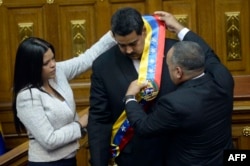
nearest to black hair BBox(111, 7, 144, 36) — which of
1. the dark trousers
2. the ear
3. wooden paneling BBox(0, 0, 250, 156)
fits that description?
the ear

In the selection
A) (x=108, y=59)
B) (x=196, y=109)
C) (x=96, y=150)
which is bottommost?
(x=96, y=150)

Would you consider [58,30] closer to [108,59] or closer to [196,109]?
[108,59]

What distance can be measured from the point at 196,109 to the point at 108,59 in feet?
1.79

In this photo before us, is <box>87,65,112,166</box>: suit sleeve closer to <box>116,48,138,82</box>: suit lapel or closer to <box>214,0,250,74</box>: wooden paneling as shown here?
<box>116,48,138,82</box>: suit lapel

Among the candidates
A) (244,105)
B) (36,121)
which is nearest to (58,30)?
(244,105)

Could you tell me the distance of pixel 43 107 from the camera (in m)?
3.22

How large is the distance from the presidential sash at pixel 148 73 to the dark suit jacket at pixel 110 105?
28 millimetres

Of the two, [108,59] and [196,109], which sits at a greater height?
[108,59]

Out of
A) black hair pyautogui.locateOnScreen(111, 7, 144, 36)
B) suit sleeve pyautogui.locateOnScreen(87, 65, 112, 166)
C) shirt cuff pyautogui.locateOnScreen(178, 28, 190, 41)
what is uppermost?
black hair pyautogui.locateOnScreen(111, 7, 144, 36)

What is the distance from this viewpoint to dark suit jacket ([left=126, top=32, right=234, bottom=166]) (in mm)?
2801

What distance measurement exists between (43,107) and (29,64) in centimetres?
22

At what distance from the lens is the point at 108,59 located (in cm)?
313

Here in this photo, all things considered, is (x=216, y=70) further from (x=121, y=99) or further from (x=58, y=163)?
(x=58, y=163)

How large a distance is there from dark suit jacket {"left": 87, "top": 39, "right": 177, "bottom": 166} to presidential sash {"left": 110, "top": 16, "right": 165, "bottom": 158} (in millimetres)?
28
